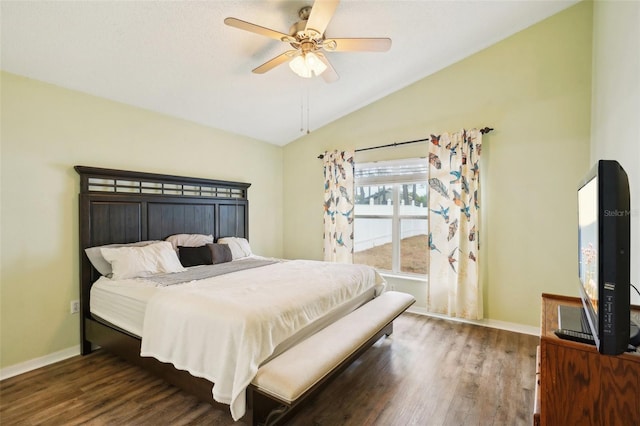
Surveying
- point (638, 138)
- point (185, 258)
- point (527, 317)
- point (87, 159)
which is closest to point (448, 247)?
point (527, 317)

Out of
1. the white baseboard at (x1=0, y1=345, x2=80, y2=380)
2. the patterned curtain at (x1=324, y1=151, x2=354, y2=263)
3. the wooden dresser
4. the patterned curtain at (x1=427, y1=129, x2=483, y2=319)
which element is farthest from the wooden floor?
the patterned curtain at (x1=324, y1=151, x2=354, y2=263)

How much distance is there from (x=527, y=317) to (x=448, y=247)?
41.9 inches

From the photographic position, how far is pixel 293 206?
5016mm

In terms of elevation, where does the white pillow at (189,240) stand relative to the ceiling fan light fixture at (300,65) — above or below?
below

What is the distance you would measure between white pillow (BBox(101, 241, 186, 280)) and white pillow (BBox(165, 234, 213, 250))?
37 cm

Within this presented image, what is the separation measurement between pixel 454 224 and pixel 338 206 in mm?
1597

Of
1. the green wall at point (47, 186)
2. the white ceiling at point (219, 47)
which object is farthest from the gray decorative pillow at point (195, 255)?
the white ceiling at point (219, 47)

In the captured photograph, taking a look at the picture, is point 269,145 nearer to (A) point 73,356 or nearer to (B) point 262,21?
(B) point 262,21

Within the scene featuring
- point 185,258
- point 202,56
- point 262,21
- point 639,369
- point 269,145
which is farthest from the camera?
point 269,145

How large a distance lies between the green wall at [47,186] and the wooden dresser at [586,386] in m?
3.54

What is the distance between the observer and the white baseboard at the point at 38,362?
237 centimetres

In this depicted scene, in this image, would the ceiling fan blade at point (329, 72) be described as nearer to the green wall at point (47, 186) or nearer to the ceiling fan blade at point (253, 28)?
the ceiling fan blade at point (253, 28)

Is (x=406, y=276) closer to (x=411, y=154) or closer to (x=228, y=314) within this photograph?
(x=411, y=154)

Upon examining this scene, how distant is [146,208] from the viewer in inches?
126
